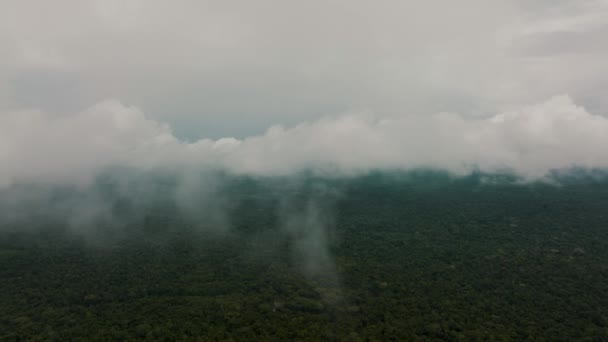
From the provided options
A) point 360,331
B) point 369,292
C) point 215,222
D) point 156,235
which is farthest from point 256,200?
point 360,331

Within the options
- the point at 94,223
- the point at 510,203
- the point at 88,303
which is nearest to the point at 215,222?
the point at 94,223

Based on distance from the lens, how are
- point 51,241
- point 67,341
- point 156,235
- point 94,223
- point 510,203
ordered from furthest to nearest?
point 510,203, point 94,223, point 156,235, point 51,241, point 67,341

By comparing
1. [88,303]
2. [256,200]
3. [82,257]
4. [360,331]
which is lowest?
[360,331]

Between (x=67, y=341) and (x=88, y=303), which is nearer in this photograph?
(x=67, y=341)

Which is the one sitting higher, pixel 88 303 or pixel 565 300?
pixel 88 303

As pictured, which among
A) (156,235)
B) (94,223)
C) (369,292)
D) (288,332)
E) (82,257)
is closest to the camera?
(288,332)

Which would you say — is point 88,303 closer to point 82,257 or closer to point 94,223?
point 82,257
